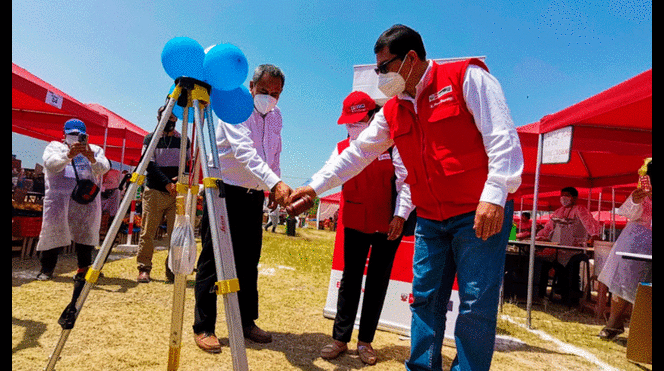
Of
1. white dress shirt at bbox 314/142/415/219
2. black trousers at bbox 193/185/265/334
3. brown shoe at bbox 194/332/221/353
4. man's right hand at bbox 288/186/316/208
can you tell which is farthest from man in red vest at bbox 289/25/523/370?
brown shoe at bbox 194/332/221/353

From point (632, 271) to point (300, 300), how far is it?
3.62m

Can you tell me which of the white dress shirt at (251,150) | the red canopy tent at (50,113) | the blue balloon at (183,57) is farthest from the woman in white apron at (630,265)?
the red canopy tent at (50,113)

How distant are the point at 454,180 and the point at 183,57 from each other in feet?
4.77

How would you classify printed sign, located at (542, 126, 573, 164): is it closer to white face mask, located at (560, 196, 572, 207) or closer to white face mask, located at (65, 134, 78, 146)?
white face mask, located at (560, 196, 572, 207)

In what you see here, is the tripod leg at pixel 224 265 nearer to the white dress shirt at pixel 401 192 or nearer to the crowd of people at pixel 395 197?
the crowd of people at pixel 395 197

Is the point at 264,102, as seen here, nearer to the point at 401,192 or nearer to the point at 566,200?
the point at 401,192

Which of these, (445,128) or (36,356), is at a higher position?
(445,128)

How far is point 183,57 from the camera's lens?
2.03 meters

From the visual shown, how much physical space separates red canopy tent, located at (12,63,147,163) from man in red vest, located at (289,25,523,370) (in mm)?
5164

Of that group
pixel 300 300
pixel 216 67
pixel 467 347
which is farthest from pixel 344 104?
pixel 300 300

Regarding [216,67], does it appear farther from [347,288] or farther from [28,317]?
[28,317]

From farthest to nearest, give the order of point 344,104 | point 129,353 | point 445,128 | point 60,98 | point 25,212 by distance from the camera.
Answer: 1. point 25,212
2. point 60,98
3. point 344,104
4. point 129,353
5. point 445,128

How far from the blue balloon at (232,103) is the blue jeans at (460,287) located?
49.2 inches

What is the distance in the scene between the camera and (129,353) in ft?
8.57
